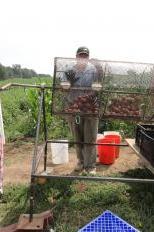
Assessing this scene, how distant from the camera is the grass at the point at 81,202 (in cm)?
470

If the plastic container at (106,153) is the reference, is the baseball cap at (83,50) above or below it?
above

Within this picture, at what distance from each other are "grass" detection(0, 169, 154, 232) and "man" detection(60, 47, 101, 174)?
2.25 feet

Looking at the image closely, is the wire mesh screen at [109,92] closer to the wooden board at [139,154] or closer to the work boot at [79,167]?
the wooden board at [139,154]

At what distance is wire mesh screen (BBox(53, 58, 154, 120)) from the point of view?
5.31m

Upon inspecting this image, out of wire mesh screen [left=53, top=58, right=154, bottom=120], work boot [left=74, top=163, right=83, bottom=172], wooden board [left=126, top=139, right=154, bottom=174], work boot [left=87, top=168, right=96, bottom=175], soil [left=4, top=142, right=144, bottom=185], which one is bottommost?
soil [left=4, top=142, right=144, bottom=185]

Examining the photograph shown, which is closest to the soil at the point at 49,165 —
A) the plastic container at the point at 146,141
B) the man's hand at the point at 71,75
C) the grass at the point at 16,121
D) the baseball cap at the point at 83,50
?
the plastic container at the point at 146,141

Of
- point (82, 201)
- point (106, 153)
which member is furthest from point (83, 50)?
point (82, 201)

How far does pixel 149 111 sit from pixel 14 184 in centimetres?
241

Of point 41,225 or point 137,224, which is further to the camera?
point 137,224

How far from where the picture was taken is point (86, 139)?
6324mm

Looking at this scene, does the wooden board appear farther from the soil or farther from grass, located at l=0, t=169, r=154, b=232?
the soil

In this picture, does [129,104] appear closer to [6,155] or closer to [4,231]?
[4,231]

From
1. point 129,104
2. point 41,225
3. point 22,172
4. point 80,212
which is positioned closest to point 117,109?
point 129,104

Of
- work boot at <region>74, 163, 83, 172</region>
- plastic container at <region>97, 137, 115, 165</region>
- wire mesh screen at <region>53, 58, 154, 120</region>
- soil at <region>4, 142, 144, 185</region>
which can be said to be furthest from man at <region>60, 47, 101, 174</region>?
plastic container at <region>97, 137, 115, 165</region>
